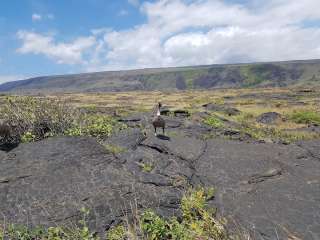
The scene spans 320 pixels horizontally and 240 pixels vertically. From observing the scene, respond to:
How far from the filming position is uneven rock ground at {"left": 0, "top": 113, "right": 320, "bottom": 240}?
969 cm

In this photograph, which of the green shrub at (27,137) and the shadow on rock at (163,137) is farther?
the shadow on rock at (163,137)

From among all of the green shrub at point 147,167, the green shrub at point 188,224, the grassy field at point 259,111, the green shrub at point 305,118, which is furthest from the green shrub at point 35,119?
the green shrub at point 305,118

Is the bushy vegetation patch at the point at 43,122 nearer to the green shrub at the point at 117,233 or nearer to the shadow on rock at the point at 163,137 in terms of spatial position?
the shadow on rock at the point at 163,137

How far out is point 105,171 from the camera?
1145 centimetres

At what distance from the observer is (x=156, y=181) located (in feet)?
37.1

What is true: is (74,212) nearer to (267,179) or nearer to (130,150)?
(130,150)

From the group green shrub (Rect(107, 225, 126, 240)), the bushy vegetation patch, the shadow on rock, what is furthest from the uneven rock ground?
the bushy vegetation patch

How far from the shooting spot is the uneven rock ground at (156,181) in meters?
9.69

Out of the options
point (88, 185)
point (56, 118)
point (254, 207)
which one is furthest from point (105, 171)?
point (56, 118)

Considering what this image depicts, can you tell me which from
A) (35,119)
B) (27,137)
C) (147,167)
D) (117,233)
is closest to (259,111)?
(35,119)

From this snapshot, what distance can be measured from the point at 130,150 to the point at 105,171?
234 centimetres

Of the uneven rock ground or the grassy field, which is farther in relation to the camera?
the grassy field

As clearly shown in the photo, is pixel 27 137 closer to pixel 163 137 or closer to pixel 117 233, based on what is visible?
pixel 163 137

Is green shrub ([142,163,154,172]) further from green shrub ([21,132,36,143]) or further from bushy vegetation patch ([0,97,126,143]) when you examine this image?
green shrub ([21,132,36,143])
